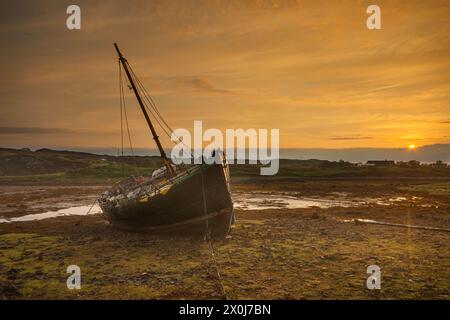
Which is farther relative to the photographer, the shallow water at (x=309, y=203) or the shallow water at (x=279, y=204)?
the shallow water at (x=309, y=203)

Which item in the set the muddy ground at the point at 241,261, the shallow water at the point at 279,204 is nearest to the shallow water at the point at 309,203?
the shallow water at the point at 279,204

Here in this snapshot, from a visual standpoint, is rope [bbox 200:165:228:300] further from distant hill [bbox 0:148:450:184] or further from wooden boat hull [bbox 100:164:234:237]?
distant hill [bbox 0:148:450:184]

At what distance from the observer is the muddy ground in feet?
32.1

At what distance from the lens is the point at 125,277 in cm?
1108

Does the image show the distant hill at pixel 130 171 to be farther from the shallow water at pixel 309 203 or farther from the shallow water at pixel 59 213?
the shallow water at pixel 59 213

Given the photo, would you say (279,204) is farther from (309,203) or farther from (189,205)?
(189,205)

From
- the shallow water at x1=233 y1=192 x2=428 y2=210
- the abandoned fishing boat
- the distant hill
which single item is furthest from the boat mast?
the distant hill

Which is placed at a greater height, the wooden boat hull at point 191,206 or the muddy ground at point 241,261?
the wooden boat hull at point 191,206

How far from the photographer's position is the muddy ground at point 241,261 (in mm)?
9789

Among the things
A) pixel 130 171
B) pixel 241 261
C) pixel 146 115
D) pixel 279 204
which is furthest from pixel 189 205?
pixel 130 171

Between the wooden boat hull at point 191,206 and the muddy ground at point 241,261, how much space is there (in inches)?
29.9

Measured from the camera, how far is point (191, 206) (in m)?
15.9

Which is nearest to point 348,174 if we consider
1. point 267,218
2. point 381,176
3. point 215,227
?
point 381,176
